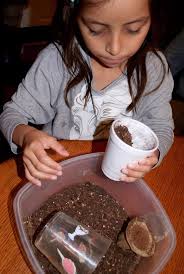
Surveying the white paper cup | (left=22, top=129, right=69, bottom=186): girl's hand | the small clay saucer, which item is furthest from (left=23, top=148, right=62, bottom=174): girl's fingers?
the small clay saucer

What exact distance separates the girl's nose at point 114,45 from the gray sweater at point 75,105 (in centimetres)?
22

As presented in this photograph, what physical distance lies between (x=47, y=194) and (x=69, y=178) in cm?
7

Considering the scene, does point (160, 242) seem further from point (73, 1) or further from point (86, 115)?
point (73, 1)

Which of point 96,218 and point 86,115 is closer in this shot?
point 96,218

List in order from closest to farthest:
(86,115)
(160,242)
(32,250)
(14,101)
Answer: (32,250) < (160,242) < (14,101) < (86,115)

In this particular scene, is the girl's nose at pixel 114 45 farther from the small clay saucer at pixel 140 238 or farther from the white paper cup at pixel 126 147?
the small clay saucer at pixel 140 238

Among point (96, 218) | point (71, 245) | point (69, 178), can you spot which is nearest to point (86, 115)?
point (69, 178)

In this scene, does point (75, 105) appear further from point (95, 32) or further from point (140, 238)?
point (140, 238)

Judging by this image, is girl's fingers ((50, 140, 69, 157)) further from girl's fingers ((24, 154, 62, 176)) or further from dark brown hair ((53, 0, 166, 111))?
dark brown hair ((53, 0, 166, 111))

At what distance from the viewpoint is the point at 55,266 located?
723 millimetres

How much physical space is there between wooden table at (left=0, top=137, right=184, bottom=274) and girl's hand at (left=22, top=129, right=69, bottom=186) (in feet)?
0.36

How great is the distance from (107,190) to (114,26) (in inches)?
16.6

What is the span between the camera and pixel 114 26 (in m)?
0.76

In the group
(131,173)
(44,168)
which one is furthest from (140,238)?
(44,168)
